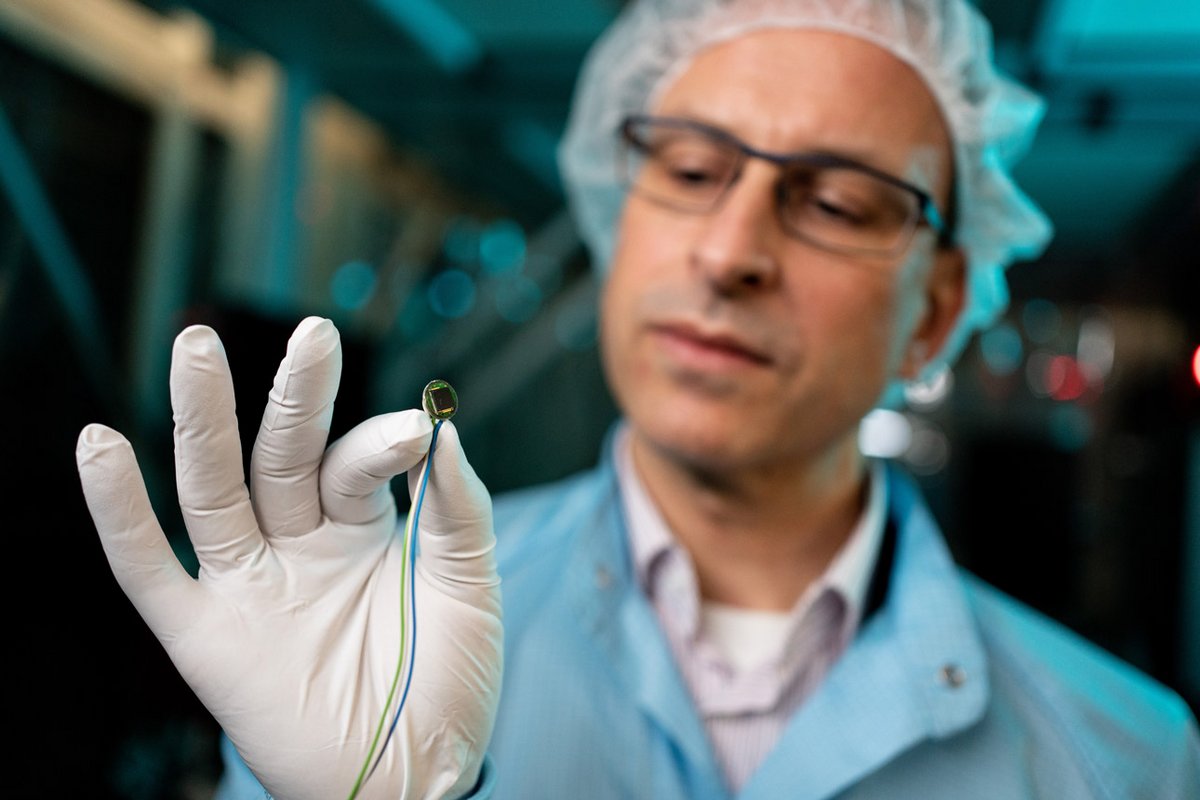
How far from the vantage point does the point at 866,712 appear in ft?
3.20

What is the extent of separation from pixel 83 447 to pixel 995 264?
4.00 ft

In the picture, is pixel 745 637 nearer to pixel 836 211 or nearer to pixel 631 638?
pixel 631 638

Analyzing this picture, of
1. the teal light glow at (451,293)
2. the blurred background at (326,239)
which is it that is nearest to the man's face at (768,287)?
the blurred background at (326,239)

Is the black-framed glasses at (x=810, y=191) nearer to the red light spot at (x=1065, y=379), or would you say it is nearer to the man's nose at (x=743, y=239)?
the man's nose at (x=743, y=239)

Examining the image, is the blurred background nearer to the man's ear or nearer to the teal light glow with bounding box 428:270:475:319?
the teal light glow with bounding box 428:270:475:319

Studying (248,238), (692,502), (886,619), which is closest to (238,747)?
(692,502)

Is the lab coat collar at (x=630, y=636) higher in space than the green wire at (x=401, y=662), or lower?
lower

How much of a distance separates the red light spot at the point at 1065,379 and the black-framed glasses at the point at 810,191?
5368 mm

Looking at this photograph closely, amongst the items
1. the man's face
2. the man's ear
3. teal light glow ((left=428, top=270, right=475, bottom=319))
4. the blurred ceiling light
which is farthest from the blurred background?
the blurred ceiling light

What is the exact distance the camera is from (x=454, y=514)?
2.23ft

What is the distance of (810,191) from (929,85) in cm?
26

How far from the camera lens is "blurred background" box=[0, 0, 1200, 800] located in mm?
1865

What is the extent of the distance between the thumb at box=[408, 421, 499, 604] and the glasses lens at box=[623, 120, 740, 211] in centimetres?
54

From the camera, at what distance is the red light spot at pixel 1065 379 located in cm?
588
